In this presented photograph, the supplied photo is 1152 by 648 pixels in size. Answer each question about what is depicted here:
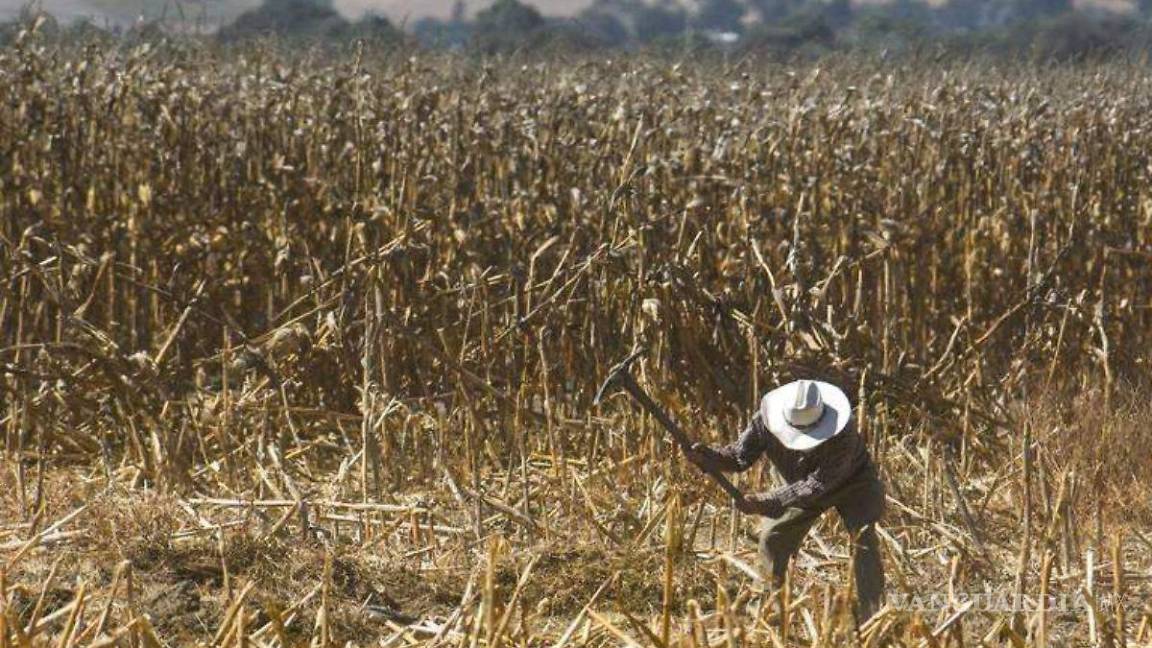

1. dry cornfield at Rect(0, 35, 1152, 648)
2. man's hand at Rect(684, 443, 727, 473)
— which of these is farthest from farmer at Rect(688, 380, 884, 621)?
dry cornfield at Rect(0, 35, 1152, 648)

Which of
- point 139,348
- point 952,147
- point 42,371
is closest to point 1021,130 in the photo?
point 952,147

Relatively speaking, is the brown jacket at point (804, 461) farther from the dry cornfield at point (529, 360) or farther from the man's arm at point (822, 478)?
the dry cornfield at point (529, 360)

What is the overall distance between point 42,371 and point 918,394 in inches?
115

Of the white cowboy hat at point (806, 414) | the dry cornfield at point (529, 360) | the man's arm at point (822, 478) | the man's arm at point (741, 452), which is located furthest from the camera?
the dry cornfield at point (529, 360)

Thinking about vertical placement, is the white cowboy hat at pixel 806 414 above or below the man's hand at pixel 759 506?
above

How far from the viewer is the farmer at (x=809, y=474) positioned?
390 cm

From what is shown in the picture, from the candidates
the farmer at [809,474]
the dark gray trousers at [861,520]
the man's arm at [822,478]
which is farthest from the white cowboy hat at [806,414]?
the dark gray trousers at [861,520]

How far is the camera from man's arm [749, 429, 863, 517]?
404 centimetres

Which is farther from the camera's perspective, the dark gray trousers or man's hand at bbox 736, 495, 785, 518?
the dark gray trousers

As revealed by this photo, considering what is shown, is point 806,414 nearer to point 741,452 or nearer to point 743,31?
point 741,452

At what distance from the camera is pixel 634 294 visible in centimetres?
599

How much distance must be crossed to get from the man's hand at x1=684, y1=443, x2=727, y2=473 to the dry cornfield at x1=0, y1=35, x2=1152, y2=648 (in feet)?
0.72

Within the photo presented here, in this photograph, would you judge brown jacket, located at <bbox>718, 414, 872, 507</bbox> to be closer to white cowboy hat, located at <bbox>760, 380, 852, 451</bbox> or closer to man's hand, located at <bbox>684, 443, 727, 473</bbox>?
man's hand, located at <bbox>684, 443, 727, 473</bbox>

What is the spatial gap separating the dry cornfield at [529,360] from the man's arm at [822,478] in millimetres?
193
